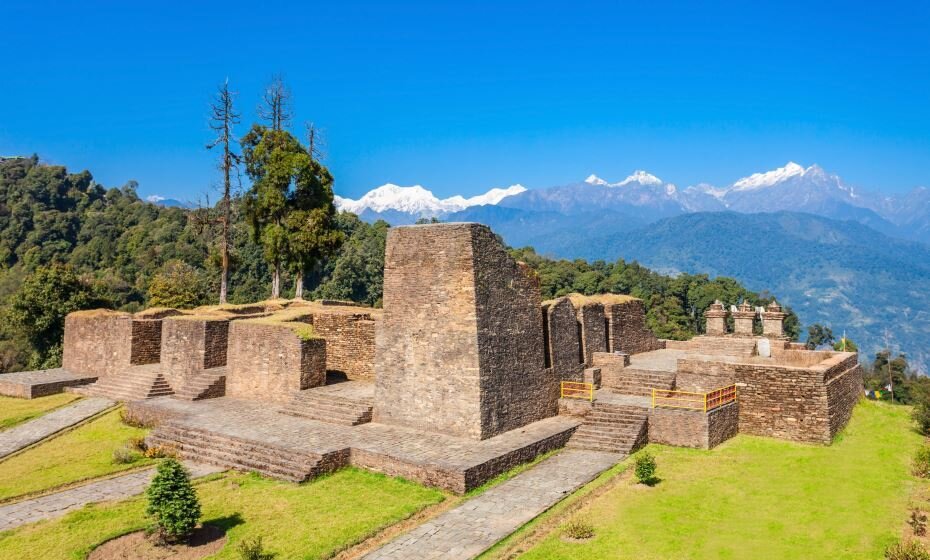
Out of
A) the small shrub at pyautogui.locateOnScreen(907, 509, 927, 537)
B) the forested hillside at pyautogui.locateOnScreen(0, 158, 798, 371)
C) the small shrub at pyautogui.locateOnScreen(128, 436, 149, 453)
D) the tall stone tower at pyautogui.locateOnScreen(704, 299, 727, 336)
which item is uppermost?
the forested hillside at pyautogui.locateOnScreen(0, 158, 798, 371)

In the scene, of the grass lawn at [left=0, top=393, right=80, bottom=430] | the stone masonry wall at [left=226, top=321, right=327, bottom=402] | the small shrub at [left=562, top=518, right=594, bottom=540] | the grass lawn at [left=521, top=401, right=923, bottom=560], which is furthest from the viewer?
the grass lawn at [left=0, top=393, right=80, bottom=430]

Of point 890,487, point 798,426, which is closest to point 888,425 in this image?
point 798,426

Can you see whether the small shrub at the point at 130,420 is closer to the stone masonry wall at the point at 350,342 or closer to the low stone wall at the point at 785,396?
the stone masonry wall at the point at 350,342

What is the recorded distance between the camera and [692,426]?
1396 cm

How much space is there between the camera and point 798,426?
1427cm

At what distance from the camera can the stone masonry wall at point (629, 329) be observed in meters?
20.8

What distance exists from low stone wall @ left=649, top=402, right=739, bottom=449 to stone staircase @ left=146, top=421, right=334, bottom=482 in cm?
707

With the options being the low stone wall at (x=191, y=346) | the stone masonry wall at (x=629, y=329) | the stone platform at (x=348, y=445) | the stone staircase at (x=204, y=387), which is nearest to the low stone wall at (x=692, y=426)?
the stone platform at (x=348, y=445)

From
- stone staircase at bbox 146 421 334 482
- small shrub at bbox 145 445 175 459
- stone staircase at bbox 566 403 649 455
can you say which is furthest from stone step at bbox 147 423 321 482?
stone staircase at bbox 566 403 649 455

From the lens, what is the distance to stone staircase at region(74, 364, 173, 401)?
19103mm

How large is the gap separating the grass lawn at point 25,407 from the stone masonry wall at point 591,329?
15593 mm

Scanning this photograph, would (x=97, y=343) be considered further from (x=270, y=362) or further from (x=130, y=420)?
(x=270, y=362)

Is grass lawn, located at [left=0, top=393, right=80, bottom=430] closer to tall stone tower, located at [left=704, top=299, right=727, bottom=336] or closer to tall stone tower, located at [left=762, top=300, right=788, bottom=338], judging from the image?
tall stone tower, located at [left=704, top=299, right=727, bottom=336]

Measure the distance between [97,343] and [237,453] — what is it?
1186 cm
